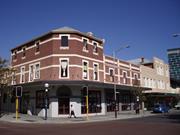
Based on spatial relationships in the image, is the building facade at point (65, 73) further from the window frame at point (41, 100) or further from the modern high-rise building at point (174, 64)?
the modern high-rise building at point (174, 64)

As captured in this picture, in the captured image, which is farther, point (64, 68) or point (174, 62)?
point (174, 62)

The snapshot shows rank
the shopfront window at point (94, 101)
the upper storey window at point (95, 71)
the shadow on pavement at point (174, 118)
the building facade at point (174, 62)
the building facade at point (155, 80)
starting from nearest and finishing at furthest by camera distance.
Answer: the shadow on pavement at point (174, 118), the shopfront window at point (94, 101), the upper storey window at point (95, 71), the building facade at point (155, 80), the building facade at point (174, 62)

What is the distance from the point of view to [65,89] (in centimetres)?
3259

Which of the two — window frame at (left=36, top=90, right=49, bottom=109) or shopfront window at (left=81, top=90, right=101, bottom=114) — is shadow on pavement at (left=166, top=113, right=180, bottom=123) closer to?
shopfront window at (left=81, top=90, right=101, bottom=114)

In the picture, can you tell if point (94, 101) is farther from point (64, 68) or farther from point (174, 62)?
point (174, 62)

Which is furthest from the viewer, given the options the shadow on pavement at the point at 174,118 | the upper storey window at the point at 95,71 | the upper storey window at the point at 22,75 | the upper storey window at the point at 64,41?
the upper storey window at the point at 22,75

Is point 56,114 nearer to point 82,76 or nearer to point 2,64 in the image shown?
point 82,76

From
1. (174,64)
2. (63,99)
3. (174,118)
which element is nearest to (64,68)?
(63,99)

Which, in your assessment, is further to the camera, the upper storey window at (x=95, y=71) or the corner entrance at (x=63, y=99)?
the upper storey window at (x=95, y=71)

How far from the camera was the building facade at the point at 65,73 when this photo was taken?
32188mm

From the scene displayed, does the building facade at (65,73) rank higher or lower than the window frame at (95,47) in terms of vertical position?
lower

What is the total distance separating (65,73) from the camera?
108ft

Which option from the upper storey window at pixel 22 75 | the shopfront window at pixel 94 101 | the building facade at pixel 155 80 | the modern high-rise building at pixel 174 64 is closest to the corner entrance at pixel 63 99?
the shopfront window at pixel 94 101

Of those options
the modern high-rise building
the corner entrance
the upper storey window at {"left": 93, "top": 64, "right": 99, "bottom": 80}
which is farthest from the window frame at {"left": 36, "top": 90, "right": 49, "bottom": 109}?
the modern high-rise building
